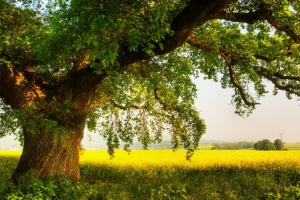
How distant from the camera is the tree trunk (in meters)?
10.1

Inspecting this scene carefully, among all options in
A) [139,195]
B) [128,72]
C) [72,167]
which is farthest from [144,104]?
[139,195]

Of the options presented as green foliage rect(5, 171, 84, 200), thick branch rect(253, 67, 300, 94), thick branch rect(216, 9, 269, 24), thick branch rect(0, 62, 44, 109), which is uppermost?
thick branch rect(216, 9, 269, 24)

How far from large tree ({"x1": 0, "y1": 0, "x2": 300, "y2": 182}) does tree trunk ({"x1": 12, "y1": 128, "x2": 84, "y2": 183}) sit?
0.12 ft

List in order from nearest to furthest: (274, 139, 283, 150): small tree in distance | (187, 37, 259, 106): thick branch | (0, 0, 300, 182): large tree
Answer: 1. (0, 0, 300, 182): large tree
2. (187, 37, 259, 106): thick branch
3. (274, 139, 283, 150): small tree in distance

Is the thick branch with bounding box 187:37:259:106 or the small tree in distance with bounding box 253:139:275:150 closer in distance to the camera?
the thick branch with bounding box 187:37:259:106

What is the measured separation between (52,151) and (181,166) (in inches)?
316

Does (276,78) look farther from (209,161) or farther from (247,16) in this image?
(209,161)

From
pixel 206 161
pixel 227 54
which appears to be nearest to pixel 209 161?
pixel 206 161

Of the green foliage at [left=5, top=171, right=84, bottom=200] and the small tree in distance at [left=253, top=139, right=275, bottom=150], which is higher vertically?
the small tree in distance at [left=253, top=139, right=275, bottom=150]

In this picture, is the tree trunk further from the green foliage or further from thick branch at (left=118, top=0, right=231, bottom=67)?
thick branch at (left=118, top=0, right=231, bottom=67)

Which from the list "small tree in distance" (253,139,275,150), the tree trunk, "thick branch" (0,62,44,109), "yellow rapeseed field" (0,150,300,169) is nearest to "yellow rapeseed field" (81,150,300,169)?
"yellow rapeseed field" (0,150,300,169)

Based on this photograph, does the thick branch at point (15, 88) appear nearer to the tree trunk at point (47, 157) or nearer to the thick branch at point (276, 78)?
the tree trunk at point (47, 157)

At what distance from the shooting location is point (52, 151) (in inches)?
408

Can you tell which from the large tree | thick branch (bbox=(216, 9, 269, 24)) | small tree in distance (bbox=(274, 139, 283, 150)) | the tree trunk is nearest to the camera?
the large tree
